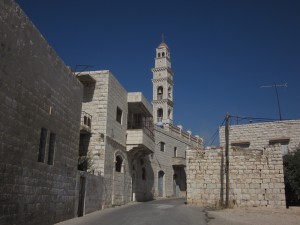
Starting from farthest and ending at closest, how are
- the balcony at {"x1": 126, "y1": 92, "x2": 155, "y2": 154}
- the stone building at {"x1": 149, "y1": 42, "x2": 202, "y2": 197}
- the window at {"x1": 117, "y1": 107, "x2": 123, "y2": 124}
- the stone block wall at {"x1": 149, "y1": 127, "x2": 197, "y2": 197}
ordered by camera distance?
the stone building at {"x1": 149, "y1": 42, "x2": 202, "y2": 197} → the stone block wall at {"x1": 149, "y1": 127, "x2": 197, "y2": 197} → the balcony at {"x1": 126, "y1": 92, "x2": 155, "y2": 154} → the window at {"x1": 117, "y1": 107, "x2": 123, "y2": 124}

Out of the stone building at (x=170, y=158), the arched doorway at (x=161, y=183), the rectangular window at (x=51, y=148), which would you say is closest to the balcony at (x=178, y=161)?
the stone building at (x=170, y=158)

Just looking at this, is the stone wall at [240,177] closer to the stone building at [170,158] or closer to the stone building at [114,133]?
the stone building at [114,133]

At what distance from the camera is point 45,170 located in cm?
A: 1129

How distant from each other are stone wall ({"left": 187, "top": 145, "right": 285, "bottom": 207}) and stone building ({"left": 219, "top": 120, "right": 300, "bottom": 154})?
268 inches

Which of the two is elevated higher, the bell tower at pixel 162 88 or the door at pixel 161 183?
the bell tower at pixel 162 88

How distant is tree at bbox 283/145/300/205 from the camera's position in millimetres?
20422

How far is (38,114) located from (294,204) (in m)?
17.3

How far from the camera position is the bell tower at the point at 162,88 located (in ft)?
186

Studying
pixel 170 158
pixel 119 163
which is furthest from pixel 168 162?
pixel 119 163

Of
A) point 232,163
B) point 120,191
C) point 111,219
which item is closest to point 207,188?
point 232,163

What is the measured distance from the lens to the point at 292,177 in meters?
20.5

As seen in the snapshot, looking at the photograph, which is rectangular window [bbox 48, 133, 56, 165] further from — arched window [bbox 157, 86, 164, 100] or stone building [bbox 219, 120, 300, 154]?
arched window [bbox 157, 86, 164, 100]

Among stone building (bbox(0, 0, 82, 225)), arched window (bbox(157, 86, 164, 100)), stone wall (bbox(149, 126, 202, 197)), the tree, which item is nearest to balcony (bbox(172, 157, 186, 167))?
stone wall (bbox(149, 126, 202, 197))

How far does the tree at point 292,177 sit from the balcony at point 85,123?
41.7ft
